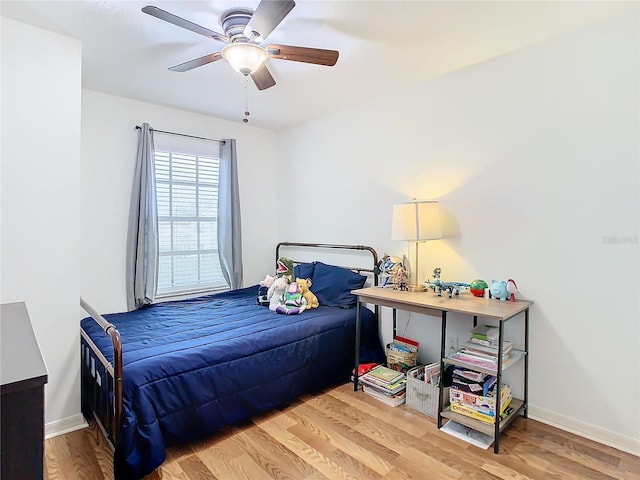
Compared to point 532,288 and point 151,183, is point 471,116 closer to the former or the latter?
point 532,288

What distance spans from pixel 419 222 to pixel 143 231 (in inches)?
93.6

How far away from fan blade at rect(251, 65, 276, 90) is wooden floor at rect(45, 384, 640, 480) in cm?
218

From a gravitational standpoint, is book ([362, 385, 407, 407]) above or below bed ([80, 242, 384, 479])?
below

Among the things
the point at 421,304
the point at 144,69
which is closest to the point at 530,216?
the point at 421,304

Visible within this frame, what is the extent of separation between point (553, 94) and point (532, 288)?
1.23m

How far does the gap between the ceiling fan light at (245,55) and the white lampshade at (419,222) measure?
1392 millimetres

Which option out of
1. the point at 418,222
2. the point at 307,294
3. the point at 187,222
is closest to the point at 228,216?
the point at 187,222

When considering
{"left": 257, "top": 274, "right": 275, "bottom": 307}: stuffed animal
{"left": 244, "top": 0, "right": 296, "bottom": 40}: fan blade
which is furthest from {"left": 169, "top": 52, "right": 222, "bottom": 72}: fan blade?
{"left": 257, "top": 274, "right": 275, "bottom": 307}: stuffed animal

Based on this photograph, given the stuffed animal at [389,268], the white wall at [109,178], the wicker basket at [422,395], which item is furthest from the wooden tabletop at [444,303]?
the white wall at [109,178]

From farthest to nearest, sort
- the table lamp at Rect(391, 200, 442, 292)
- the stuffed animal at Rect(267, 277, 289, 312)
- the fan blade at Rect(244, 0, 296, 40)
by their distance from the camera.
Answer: the stuffed animal at Rect(267, 277, 289, 312), the table lamp at Rect(391, 200, 442, 292), the fan blade at Rect(244, 0, 296, 40)

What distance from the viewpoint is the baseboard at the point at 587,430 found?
77.8 inches

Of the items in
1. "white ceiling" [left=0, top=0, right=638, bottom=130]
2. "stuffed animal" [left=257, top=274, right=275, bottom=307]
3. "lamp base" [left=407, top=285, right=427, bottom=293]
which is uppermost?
"white ceiling" [left=0, top=0, right=638, bottom=130]

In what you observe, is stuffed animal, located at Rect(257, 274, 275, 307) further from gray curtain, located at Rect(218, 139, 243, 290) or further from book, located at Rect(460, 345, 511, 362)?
book, located at Rect(460, 345, 511, 362)

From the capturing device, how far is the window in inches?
137
